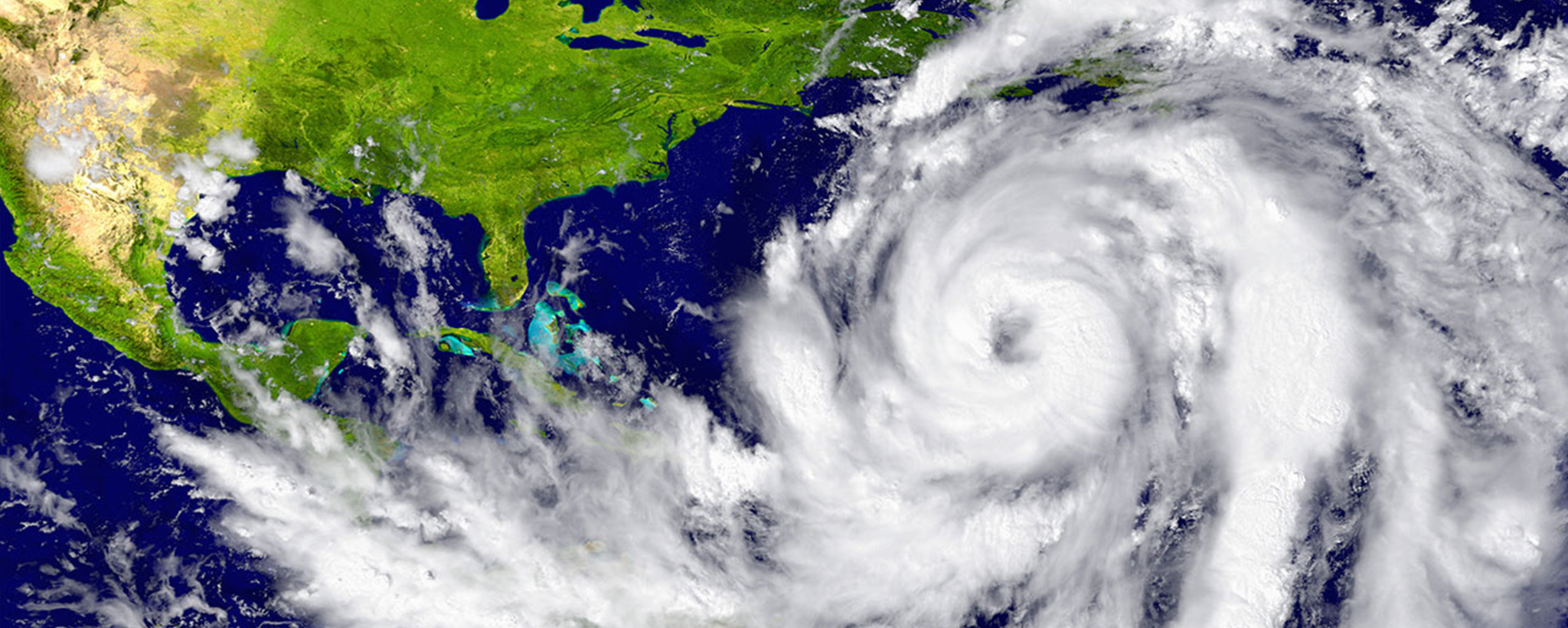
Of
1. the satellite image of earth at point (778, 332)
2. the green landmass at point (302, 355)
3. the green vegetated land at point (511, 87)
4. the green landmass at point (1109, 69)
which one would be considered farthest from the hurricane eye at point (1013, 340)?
the green landmass at point (302, 355)

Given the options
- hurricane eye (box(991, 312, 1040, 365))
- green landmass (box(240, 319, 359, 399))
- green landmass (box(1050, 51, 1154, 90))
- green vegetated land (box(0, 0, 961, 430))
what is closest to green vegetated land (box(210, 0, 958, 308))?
green vegetated land (box(0, 0, 961, 430))

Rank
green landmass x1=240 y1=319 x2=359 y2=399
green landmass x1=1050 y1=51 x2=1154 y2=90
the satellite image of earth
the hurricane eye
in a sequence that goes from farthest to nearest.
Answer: green landmass x1=1050 y1=51 x2=1154 y2=90
green landmass x1=240 y1=319 x2=359 y2=399
the hurricane eye
the satellite image of earth

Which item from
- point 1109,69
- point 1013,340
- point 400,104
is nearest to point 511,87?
point 400,104

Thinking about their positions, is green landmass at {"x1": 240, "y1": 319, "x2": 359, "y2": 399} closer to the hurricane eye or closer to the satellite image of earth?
the satellite image of earth

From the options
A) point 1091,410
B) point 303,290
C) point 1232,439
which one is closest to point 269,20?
point 303,290

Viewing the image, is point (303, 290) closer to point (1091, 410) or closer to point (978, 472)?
point (978, 472)

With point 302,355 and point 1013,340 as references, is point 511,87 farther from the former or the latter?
point 1013,340
